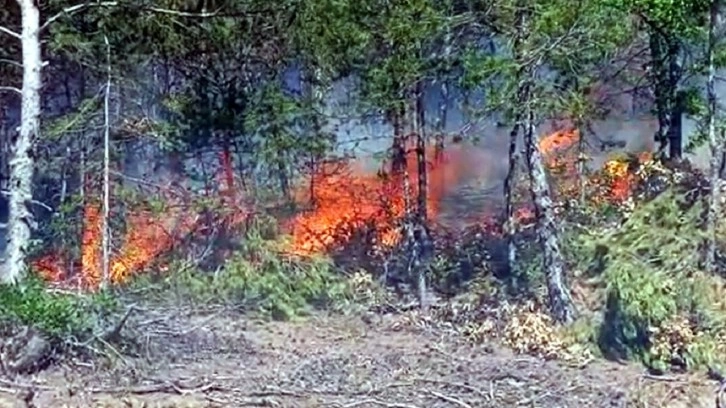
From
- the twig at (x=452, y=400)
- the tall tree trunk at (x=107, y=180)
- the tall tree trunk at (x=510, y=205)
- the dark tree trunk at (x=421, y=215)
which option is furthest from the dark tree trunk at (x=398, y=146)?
the twig at (x=452, y=400)

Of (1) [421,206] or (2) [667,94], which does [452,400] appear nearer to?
(1) [421,206]

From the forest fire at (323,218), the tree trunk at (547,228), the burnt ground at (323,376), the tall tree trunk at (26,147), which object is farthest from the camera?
the forest fire at (323,218)

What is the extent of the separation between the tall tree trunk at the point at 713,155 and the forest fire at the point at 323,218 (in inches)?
92.8

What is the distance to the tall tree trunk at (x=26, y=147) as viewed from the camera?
319 inches

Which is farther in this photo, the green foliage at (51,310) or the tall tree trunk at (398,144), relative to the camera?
the tall tree trunk at (398,144)

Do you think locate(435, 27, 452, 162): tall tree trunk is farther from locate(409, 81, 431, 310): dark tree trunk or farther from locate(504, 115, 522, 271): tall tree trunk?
locate(504, 115, 522, 271): tall tree trunk

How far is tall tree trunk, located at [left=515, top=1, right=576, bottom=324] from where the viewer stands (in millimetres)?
8352

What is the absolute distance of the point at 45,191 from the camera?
9906 mm

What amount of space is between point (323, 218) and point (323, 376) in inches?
111

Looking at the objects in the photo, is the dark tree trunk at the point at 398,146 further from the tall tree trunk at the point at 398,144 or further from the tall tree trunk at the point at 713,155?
the tall tree trunk at the point at 713,155

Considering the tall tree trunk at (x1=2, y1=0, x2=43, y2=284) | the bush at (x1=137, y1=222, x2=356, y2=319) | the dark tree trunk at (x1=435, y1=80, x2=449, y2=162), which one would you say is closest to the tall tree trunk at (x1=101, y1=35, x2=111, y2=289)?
the bush at (x1=137, y1=222, x2=356, y2=319)

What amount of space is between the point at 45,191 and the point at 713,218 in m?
6.57

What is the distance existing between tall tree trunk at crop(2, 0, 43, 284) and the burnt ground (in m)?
1.28

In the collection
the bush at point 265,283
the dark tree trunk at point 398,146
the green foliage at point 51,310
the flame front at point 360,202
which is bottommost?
the bush at point 265,283
